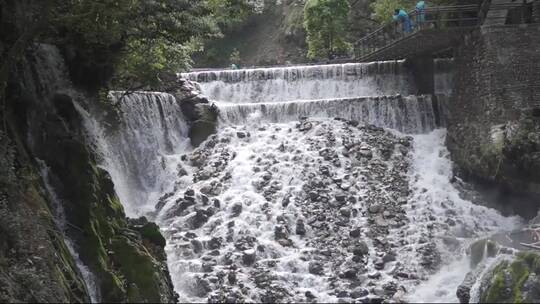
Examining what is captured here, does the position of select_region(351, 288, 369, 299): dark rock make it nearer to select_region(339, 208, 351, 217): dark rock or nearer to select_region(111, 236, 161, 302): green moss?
select_region(339, 208, 351, 217): dark rock

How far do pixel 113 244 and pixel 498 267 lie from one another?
23.5 ft

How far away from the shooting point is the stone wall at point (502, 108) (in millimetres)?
14898

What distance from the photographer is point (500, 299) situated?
9.63 m

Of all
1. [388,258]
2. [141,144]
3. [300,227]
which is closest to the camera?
[388,258]

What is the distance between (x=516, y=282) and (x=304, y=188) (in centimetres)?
778

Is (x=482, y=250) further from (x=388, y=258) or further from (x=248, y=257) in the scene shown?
(x=248, y=257)

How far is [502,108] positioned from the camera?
16.0 meters

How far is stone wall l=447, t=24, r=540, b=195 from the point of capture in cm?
1490

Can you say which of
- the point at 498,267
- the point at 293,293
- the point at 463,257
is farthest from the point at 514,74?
the point at 293,293

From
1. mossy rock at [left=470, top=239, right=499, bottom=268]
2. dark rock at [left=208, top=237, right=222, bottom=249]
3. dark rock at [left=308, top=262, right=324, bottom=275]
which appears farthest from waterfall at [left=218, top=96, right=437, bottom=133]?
dark rock at [left=308, top=262, right=324, bottom=275]

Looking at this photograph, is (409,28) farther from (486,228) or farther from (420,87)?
(486,228)

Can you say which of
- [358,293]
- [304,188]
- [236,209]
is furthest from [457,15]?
[358,293]

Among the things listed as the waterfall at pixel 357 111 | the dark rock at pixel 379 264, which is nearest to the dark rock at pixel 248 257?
the dark rock at pixel 379 264

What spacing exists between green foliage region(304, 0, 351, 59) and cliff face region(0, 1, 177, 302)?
21948mm
